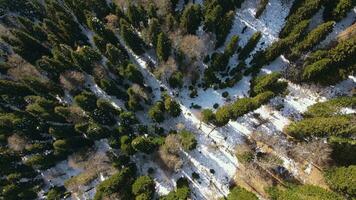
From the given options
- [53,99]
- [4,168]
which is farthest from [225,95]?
[4,168]

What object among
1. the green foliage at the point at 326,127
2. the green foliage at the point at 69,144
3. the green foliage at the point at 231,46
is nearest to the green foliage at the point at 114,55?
the green foliage at the point at 69,144

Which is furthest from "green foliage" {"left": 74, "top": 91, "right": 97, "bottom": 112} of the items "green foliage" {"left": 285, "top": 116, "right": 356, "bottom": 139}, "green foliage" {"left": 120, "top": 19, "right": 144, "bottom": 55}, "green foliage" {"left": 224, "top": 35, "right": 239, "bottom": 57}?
"green foliage" {"left": 285, "top": 116, "right": 356, "bottom": 139}

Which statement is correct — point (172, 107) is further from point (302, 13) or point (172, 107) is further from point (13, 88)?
point (13, 88)

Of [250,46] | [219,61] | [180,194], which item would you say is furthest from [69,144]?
[250,46]

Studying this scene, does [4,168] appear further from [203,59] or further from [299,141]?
[299,141]

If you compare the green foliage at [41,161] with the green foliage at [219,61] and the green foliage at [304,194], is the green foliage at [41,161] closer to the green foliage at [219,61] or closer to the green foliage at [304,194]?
the green foliage at [219,61]

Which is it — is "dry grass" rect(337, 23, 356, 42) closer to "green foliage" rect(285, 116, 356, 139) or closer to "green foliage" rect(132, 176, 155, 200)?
"green foliage" rect(285, 116, 356, 139)
